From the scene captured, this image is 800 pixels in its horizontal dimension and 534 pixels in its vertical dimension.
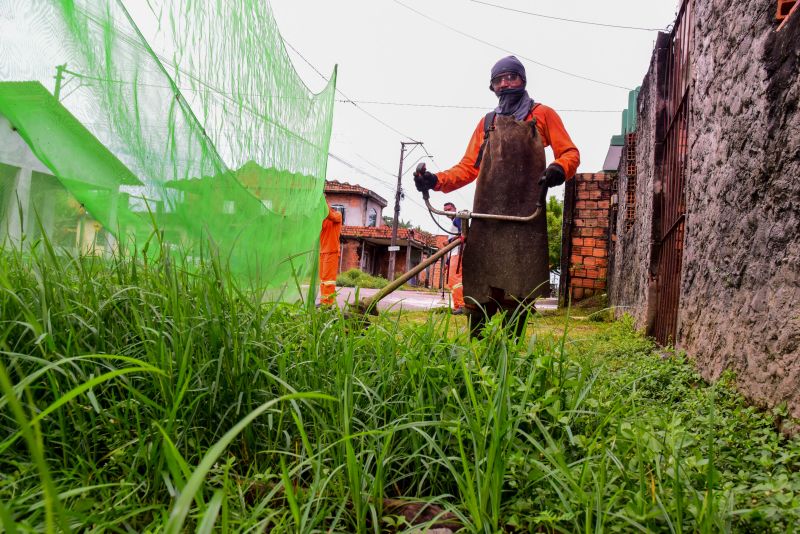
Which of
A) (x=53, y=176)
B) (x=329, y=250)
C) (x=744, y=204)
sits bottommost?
(x=329, y=250)

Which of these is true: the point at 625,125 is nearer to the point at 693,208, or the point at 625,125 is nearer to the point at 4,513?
the point at 693,208

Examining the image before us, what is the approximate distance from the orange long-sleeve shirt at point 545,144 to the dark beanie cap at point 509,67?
0.22 meters

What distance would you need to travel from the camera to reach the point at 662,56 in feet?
15.2

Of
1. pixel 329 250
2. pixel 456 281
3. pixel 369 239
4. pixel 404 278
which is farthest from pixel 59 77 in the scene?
pixel 369 239

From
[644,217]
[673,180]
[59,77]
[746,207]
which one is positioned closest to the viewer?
[59,77]

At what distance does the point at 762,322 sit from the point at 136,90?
8.25ft

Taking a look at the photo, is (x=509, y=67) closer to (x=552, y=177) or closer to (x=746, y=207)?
(x=552, y=177)

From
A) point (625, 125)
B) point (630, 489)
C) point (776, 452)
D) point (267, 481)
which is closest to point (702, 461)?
Answer: point (630, 489)

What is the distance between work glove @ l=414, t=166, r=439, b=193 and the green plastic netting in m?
0.95

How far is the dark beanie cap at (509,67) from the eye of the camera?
326cm

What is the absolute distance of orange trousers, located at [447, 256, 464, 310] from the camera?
7.11 metres

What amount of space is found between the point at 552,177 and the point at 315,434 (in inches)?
80.5

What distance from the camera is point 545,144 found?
3285 millimetres

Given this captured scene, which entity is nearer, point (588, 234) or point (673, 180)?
point (673, 180)
